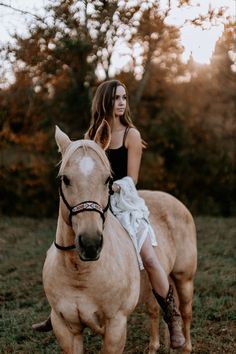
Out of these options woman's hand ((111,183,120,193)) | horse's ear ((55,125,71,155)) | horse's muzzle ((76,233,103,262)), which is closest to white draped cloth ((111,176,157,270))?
woman's hand ((111,183,120,193))

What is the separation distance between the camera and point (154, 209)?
456 cm

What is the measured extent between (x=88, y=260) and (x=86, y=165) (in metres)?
0.56

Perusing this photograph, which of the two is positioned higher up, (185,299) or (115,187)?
(115,187)

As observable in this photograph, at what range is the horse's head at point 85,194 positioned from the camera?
2617mm

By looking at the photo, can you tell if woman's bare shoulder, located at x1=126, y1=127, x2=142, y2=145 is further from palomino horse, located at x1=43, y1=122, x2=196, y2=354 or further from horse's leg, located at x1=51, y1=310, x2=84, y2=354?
horse's leg, located at x1=51, y1=310, x2=84, y2=354

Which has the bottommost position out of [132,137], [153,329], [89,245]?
[153,329]

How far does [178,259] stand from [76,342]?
162 centimetres

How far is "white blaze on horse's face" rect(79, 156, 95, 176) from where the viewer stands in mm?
2803

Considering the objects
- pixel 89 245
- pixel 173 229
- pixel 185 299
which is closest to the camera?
pixel 89 245

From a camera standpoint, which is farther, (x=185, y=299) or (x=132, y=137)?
(x=185, y=299)

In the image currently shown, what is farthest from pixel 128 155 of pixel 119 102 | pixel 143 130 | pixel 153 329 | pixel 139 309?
pixel 143 130

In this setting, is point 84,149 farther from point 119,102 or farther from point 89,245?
point 119,102

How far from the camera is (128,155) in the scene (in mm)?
3879

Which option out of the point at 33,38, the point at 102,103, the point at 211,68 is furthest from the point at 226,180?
the point at 102,103
